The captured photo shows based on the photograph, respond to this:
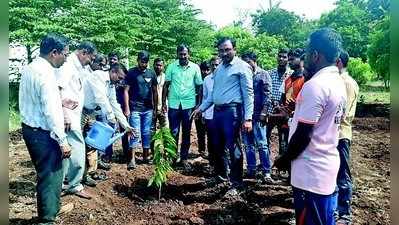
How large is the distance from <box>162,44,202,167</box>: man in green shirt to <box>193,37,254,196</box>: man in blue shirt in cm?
145

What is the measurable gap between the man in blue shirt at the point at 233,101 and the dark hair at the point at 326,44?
7.97 feet

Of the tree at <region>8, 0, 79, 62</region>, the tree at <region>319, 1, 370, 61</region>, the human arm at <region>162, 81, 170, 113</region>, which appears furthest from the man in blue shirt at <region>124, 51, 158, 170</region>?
the tree at <region>319, 1, 370, 61</region>

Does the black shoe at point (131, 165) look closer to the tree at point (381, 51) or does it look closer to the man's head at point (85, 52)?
the man's head at point (85, 52)

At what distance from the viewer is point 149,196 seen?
6094 millimetres

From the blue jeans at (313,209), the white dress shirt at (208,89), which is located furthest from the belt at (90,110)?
the blue jeans at (313,209)

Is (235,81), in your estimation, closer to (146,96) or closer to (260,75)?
(260,75)

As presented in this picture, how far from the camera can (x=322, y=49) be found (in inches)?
118

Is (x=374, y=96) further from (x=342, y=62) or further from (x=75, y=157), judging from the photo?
(x=75, y=157)

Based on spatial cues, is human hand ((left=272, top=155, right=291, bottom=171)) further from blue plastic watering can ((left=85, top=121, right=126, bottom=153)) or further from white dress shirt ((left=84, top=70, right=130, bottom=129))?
white dress shirt ((left=84, top=70, right=130, bottom=129))

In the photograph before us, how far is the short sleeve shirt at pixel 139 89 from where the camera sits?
6895 millimetres

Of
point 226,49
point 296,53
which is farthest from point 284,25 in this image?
point 226,49

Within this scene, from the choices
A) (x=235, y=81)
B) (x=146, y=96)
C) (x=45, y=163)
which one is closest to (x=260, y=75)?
(x=235, y=81)

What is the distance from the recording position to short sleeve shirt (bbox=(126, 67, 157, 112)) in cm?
689

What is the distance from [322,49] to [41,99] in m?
2.61
